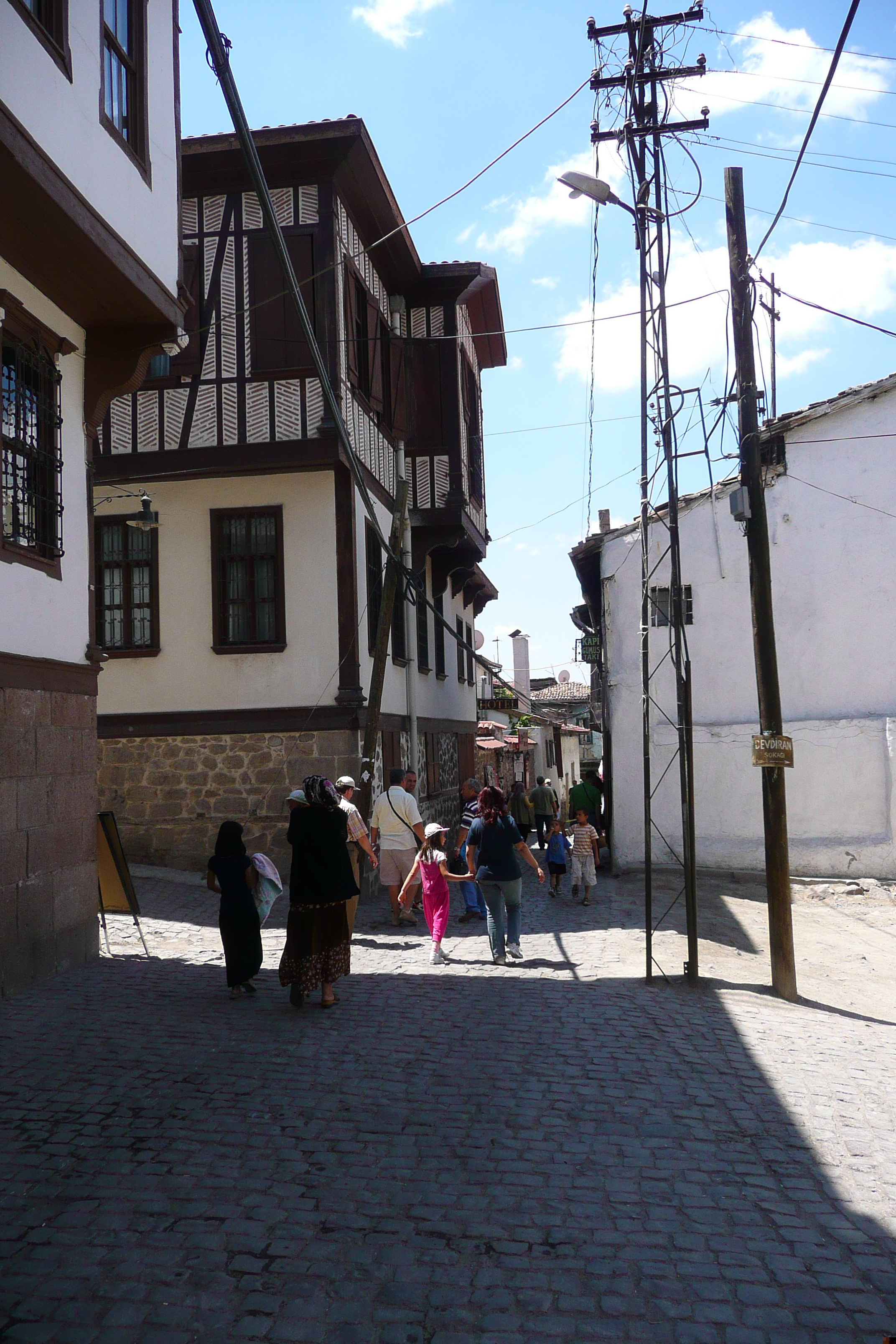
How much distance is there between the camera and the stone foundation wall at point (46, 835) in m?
7.82

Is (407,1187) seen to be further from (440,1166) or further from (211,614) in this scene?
(211,614)

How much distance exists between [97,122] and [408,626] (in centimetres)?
1044

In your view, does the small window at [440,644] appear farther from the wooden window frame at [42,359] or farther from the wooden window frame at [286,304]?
the wooden window frame at [42,359]

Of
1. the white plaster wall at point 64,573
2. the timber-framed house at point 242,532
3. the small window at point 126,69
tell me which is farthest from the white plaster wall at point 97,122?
the timber-framed house at point 242,532

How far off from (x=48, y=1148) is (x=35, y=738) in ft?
13.0

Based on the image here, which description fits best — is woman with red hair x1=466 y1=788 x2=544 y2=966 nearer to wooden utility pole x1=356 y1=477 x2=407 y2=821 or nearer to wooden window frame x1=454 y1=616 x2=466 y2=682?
wooden utility pole x1=356 y1=477 x2=407 y2=821

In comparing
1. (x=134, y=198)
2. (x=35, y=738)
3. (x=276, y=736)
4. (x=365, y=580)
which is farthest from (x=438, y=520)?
(x=35, y=738)

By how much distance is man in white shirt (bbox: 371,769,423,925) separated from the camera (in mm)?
11617

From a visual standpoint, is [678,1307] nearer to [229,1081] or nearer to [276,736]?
[229,1081]

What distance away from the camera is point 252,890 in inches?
320

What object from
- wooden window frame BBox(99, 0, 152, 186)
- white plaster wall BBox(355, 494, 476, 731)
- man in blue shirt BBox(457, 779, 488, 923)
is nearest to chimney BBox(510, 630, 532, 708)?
white plaster wall BBox(355, 494, 476, 731)

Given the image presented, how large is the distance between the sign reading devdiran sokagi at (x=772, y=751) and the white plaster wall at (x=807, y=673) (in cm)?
736

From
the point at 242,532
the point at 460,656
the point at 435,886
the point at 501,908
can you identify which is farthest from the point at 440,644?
the point at 501,908

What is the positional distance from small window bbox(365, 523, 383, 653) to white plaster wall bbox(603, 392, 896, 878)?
432 cm
